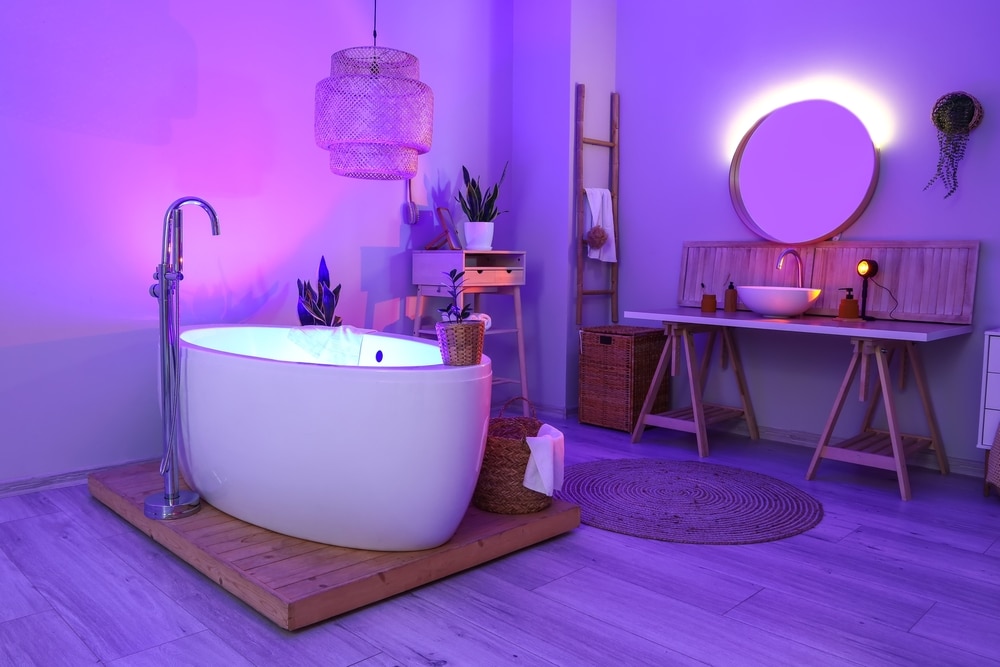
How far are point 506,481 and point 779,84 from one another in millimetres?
2577

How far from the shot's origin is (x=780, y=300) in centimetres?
354

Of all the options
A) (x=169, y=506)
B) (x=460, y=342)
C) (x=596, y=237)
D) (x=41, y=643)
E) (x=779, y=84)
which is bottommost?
(x=41, y=643)

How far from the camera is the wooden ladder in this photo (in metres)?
4.43

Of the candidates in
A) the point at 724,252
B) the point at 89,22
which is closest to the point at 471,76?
the point at 724,252

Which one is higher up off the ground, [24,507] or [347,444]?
[347,444]

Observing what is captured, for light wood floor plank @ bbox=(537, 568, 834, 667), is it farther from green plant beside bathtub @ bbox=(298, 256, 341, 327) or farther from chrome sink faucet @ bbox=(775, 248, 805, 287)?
chrome sink faucet @ bbox=(775, 248, 805, 287)

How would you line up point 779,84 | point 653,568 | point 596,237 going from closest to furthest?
point 653,568, point 779,84, point 596,237

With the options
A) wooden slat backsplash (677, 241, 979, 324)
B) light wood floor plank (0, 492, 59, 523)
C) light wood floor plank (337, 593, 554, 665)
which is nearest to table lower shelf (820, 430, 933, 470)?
wooden slat backsplash (677, 241, 979, 324)

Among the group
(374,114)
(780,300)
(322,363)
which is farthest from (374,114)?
(780,300)

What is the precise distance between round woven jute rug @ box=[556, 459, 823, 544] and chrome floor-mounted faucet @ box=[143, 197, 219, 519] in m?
1.42

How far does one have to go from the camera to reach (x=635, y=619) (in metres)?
2.06

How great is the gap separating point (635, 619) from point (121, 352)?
2438 mm

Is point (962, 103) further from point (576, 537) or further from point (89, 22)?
point (89, 22)

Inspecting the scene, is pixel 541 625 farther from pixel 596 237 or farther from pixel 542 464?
pixel 596 237
